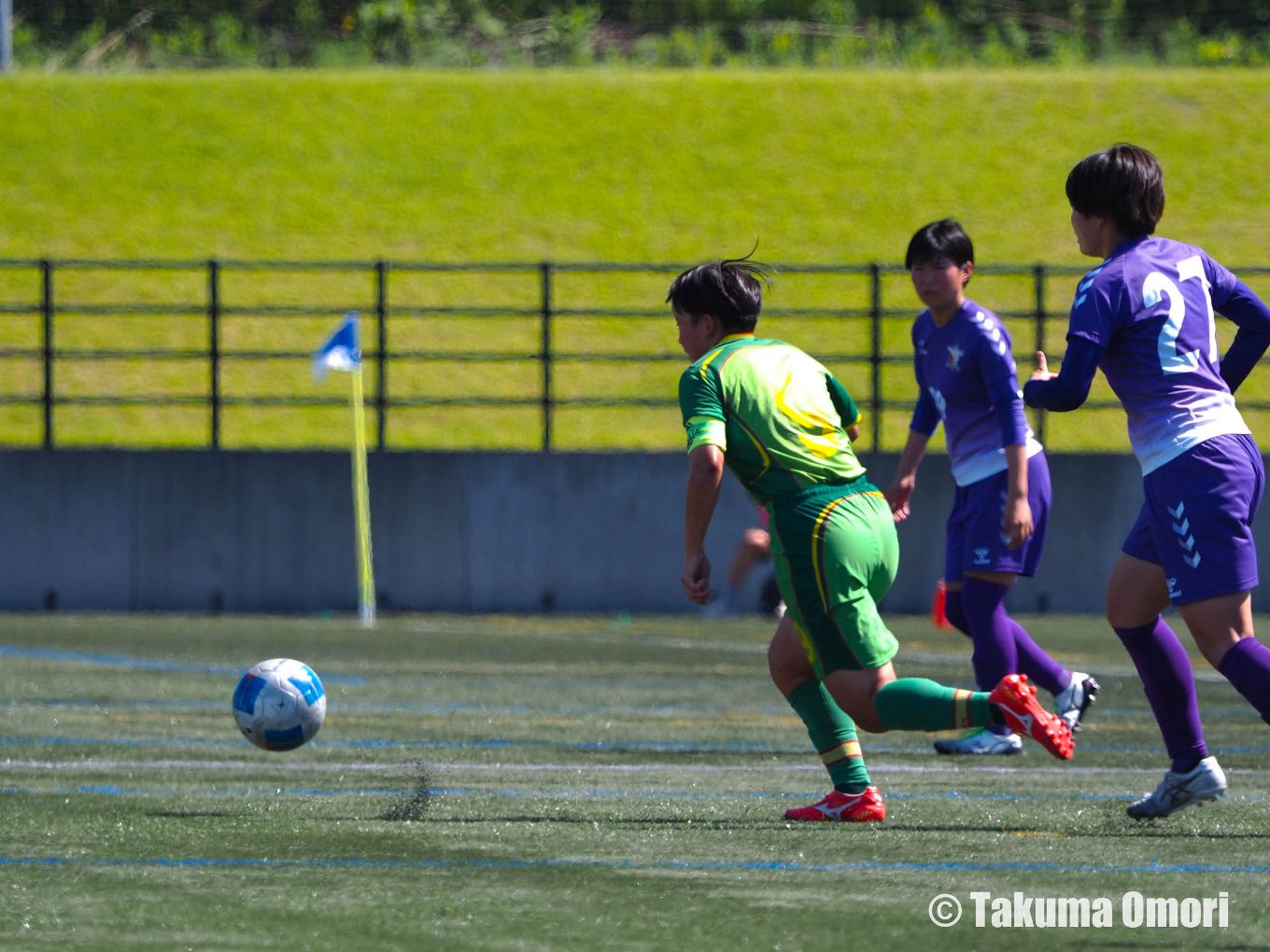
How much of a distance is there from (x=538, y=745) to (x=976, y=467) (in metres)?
2.06

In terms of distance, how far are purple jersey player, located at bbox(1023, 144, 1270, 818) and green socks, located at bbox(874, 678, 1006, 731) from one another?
0.61m

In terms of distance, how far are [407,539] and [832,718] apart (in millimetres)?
10881

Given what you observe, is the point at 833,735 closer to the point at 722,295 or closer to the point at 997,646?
the point at 722,295

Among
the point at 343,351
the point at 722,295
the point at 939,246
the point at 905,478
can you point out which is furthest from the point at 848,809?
the point at 343,351

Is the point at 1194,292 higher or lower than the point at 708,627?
higher

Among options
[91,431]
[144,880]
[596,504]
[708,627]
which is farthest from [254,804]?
[91,431]

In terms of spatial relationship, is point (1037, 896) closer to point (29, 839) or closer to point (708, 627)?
point (29, 839)

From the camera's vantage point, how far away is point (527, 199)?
1088 inches

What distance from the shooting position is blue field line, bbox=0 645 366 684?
10430 millimetres

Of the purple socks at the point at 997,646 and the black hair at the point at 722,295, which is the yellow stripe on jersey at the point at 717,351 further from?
the purple socks at the point at 997,646

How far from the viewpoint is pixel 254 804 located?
19.4ft

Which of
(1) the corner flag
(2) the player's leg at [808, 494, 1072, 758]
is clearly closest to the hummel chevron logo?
(2) the player's leg at [808, 494, 1072, 758]

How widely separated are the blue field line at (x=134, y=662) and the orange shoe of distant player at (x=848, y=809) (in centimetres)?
484

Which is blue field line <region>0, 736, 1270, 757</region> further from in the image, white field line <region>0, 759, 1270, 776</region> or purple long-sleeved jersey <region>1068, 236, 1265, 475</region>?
purple long-sleeved jersey <region>1068, 236, 1265, 475</region>
